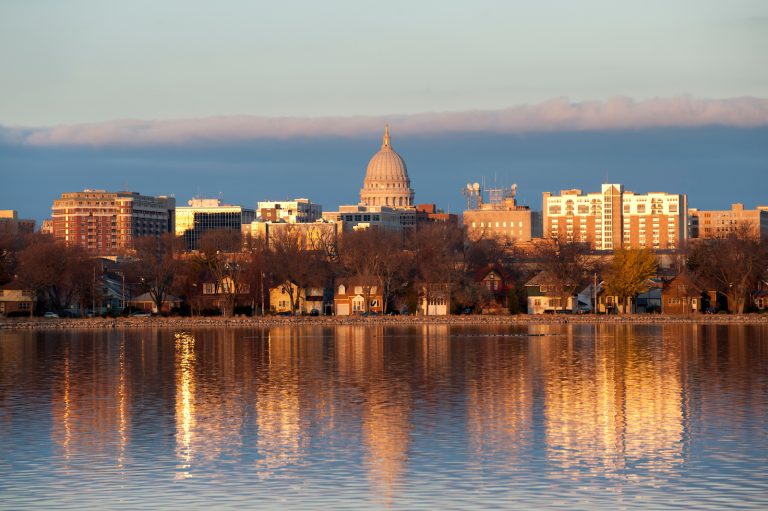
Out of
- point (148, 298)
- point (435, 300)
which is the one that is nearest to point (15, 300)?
point (148, 298)

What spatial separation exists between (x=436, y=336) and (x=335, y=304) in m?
41.6

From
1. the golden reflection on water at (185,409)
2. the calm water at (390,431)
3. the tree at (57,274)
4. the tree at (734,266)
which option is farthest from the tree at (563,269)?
the calm water at (390,431)

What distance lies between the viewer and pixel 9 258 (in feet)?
400

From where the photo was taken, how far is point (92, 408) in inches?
1437

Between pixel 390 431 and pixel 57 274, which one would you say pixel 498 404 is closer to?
pixel 390 431

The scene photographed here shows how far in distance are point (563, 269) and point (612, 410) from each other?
248 ft

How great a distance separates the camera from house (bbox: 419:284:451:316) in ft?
356

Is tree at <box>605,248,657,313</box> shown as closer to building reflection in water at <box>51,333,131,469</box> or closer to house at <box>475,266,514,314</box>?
house at <box>475,266,514,314</box>

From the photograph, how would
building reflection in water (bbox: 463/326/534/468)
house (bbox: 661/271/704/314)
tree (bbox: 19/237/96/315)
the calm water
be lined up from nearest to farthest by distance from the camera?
1. the calm water
2. building reflection in water (bbox: 463/326/534/468)
3. tree (bbox: 19/237/96/315)
4. house (bbox: 661/271/704/314)

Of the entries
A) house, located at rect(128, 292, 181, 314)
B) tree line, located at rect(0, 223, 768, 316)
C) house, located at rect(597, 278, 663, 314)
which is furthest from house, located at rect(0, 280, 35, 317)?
house, located at rect(597, 278, 663, 314)

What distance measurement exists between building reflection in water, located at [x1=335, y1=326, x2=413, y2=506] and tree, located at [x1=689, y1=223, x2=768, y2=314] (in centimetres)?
4911

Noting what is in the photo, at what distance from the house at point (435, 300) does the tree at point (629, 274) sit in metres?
13.5

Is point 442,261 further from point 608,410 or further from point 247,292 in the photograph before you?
point 608,410

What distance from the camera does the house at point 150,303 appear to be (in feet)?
383
